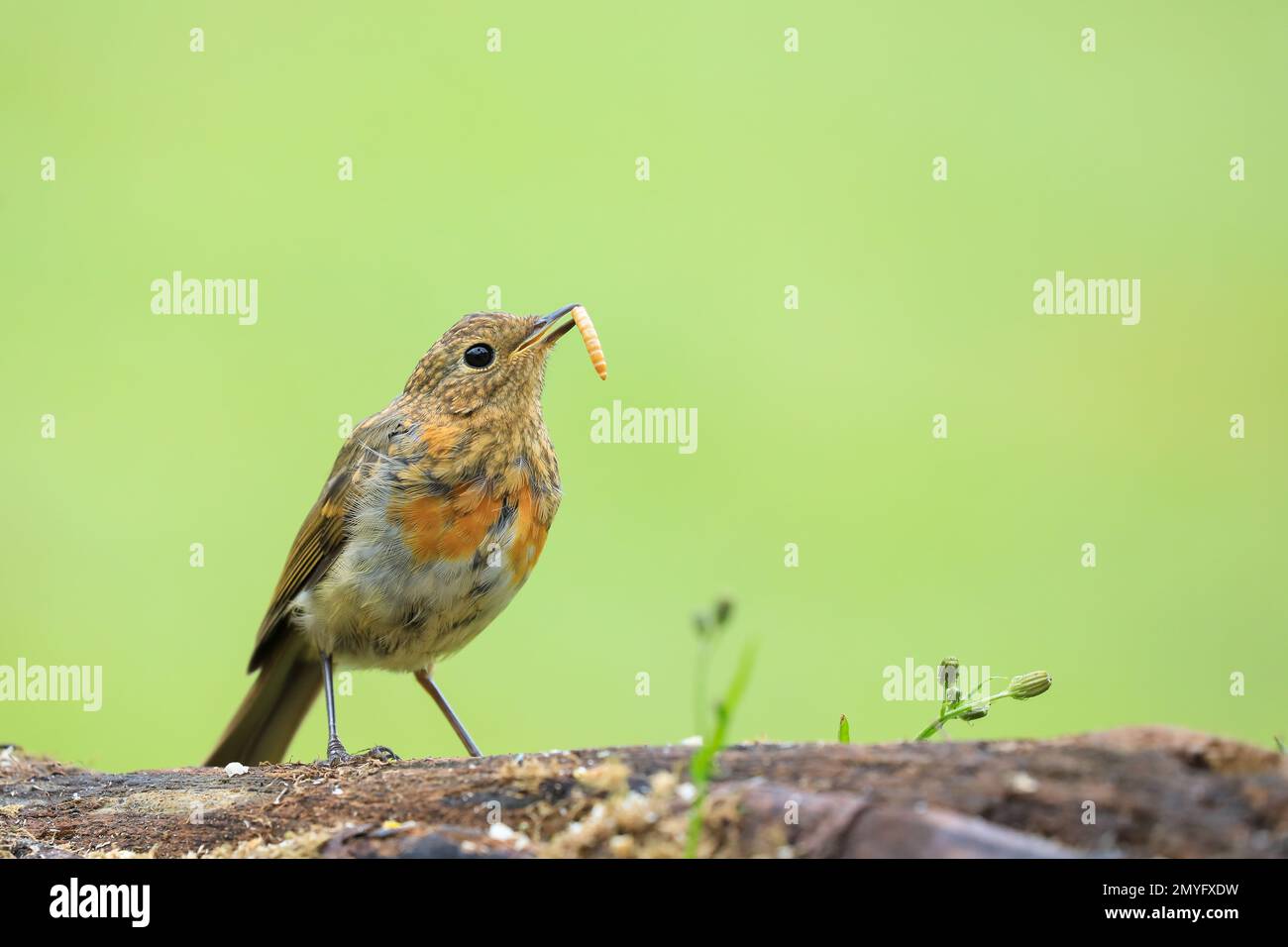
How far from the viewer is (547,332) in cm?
612

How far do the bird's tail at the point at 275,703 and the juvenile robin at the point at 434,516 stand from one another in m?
0.05

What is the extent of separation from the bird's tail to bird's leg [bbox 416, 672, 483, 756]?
0.50 metres

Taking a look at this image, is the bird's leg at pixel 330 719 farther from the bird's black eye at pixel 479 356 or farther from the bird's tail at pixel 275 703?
the bird's black eye at pixel 479 356

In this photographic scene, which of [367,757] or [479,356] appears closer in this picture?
[367,757]

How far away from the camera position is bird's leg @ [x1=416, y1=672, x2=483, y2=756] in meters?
6.24

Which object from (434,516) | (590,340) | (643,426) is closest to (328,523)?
(434,516)

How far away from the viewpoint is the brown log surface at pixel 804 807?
9.17 feet

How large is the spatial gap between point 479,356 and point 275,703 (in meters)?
A: 2.00

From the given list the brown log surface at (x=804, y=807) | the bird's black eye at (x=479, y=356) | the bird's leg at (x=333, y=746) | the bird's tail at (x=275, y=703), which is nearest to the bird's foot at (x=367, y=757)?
the bird's leg at (x=333, y=746)

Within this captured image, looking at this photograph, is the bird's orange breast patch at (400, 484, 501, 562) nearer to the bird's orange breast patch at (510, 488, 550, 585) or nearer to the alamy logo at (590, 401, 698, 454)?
the bird's orange breast patch at (510, 488, 550, 585)

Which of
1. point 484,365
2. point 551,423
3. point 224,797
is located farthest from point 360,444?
point 551,423
